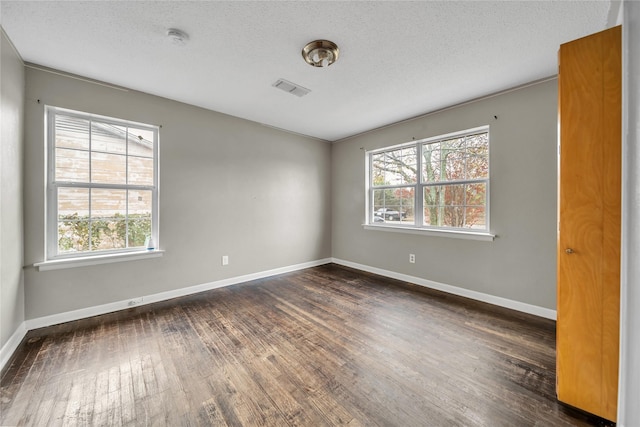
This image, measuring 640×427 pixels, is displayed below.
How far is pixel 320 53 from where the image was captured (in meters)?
1.99

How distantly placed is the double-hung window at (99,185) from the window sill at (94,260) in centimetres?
11

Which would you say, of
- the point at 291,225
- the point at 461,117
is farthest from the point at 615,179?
the point at 291,225

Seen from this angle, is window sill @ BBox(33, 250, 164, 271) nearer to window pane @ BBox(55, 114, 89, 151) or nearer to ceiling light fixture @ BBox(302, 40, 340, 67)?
window pane @ BBox(55, 114, 89, 151)

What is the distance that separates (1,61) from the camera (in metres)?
1.77

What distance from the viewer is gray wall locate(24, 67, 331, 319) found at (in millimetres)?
2297

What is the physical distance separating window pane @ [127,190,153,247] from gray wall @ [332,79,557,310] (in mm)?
3581

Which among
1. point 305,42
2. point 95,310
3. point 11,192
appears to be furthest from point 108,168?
point 305,42

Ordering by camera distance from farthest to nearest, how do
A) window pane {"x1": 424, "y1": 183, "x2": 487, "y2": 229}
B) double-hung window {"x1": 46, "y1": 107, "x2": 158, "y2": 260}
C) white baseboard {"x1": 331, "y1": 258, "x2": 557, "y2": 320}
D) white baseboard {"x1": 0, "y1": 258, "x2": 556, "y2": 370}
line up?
window pane {"x1": 424, "y1": 183, "x2": 487, "y2": 229} → white baseboard {"x1": 331, "y1": 258, "x2": 557, "y2": 320} → double-hung window {"x1": 46, "y1": 107, "x2": 158, "y2": 260} → white baseboard {"x1": 0, "y1": 258, "x2": 556, "y2": 370}

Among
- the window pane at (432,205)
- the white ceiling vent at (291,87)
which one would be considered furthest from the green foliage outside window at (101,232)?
the window pane at (432,205)

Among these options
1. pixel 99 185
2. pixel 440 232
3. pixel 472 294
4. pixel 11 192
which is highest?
pixel 99 185

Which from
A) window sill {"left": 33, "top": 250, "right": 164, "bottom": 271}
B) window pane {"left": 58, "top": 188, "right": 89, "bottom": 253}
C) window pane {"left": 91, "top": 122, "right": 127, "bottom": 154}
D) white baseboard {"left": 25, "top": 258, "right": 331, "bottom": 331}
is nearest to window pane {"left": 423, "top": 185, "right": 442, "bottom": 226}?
white baseboard {"left": 25, "top": 258, "right": 331, "bottom": 331}

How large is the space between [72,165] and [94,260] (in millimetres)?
1016

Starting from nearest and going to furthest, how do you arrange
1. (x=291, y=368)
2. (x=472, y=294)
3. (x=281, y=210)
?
(x=291, y=368) < (x=472, y=294) < (x=281, y=210)

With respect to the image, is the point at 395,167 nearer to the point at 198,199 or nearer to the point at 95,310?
the point at 198,199
